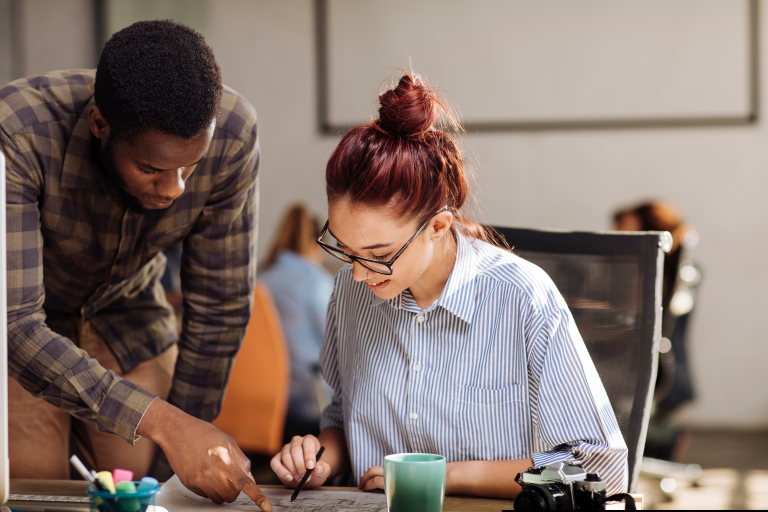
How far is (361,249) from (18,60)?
426 cm

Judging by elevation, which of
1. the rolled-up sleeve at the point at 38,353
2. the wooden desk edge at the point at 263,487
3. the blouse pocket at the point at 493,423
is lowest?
the wooden desk edge at the point at 263,487

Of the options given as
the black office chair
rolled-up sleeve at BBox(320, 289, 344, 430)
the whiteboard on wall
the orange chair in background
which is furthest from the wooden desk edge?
the whiteboard on wall

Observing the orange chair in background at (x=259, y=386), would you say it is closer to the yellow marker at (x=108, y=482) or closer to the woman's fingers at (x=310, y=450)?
the woman's fingers at (x=310, y=450)

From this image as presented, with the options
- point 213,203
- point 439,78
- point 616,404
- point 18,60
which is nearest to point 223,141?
point 213,203

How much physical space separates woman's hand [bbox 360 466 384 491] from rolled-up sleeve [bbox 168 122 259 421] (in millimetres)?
548

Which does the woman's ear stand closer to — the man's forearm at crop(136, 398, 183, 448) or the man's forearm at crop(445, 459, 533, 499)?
the man's forearm at crop(445, 459, 533, 499)

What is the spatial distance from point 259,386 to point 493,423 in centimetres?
160

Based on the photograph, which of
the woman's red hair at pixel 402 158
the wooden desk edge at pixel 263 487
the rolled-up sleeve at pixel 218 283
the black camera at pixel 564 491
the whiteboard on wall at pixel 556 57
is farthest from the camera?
the whiteboard on wall at pixel 556 57

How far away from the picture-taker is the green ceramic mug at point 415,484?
81 centimetres

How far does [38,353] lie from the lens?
3.65ft

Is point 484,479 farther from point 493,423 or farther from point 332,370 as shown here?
point 332,370

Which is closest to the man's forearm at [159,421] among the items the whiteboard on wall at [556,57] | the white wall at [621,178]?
the white wall at [621,178]

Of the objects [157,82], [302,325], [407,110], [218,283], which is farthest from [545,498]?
[302,325]

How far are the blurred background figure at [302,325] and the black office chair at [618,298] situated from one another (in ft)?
4.73
